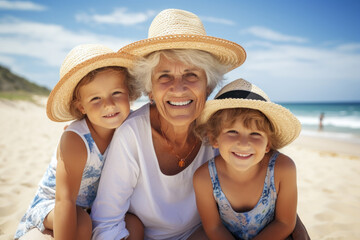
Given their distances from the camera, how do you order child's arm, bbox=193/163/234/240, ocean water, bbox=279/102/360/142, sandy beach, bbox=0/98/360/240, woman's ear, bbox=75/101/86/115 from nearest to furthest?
child's arm, bbox=193/163/234/240 < woman's ear, bbox=75/101/86/115 < sandy beach, bbox=0/98/360/240 < ocean water, bbox=279/102/360/142

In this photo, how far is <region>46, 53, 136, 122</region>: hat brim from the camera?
2105 millimetres

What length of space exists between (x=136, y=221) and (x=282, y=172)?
1.36m

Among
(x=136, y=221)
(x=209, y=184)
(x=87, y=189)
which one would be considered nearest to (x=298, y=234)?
(x=209, y=184)

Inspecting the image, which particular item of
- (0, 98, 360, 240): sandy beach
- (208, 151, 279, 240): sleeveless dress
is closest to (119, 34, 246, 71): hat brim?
(208, 151, 279, 240): sleeveless dress

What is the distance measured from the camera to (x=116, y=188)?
84.5 inches

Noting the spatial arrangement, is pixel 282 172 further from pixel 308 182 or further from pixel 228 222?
pixel 308 182

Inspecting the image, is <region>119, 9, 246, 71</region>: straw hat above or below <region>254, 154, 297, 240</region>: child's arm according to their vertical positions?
above

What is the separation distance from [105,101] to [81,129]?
345mm

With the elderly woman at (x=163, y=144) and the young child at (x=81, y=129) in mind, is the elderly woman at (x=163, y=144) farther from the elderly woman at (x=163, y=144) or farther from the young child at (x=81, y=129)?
the young child at (x=81, y=129)

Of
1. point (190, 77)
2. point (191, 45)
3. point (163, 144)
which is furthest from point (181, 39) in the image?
point (163, 144)

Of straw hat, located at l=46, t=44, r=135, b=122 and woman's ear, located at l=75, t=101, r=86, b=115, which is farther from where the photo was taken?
woman's ear, located at l=75, t=101, r=86, b=115

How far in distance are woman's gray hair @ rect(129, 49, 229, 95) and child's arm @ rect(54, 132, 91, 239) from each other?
0.80 meters

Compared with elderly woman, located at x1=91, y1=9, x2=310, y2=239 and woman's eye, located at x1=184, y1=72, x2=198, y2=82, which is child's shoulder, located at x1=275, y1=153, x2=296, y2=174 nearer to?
elderly woman, located at x1=91, y1=9, x2=310, y2=239

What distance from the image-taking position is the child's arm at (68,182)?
1.90m
